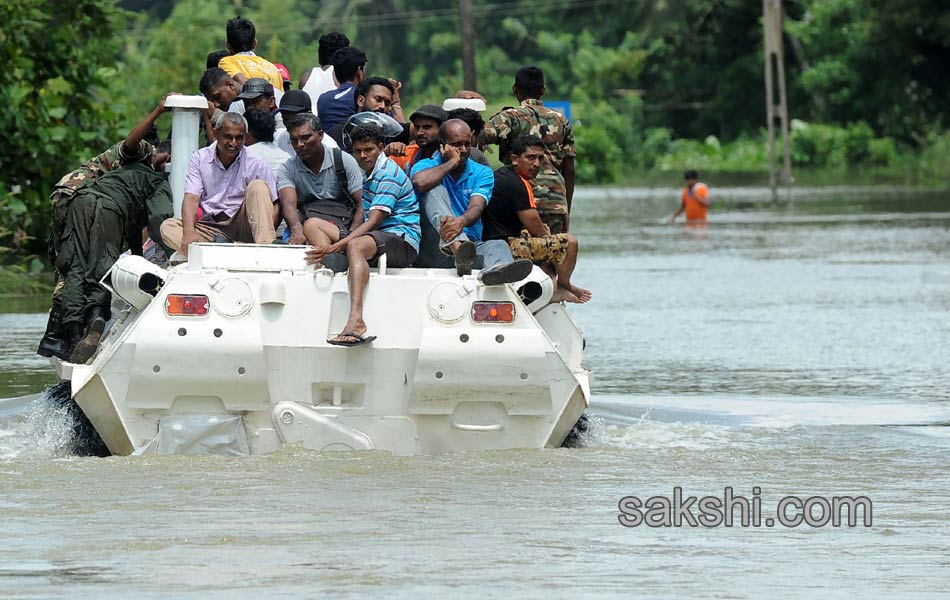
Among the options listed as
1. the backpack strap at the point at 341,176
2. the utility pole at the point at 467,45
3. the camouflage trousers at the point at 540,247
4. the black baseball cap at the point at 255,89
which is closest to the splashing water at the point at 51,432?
the backpack strap at the point at 341,176

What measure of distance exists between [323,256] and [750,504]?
7.71ft

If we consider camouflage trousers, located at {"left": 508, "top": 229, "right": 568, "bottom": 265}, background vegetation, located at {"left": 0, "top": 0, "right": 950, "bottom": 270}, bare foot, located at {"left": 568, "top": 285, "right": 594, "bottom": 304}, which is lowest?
background vegetation, located at {"left": 0, "top": 0, "right": 950, "bottom": 270}

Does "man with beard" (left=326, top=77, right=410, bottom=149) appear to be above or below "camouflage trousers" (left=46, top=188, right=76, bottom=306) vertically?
above

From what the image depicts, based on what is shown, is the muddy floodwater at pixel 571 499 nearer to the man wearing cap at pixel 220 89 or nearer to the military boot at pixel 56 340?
the military boot at pixel 56 340

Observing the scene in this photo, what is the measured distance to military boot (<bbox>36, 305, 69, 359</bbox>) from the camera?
35.2 ft

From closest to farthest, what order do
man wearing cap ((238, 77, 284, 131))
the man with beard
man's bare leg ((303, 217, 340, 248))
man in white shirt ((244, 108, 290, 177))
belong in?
man's bare leg ((303, 217, 340, 248)) < man in white shirt ((244, 108, 290, 177)) < man wearing cap ((238, 77, 284, 131)) < the man with beard

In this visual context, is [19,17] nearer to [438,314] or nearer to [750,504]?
[438,314]

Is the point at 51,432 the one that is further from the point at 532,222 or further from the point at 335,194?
the point at 532,222

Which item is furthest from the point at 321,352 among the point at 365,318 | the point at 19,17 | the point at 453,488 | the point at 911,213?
the point at 911,213

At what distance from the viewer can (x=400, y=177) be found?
33.5ft

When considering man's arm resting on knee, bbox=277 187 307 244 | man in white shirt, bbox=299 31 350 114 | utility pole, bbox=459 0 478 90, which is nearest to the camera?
man's arm resting on knee, bbox=277 187 307 244

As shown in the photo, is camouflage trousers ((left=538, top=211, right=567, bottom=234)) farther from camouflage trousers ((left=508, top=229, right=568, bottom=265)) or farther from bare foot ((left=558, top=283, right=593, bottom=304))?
Result: camouflage trousers ((left=508, top=229, right=568, bottom=265))

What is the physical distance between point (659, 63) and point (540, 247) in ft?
228

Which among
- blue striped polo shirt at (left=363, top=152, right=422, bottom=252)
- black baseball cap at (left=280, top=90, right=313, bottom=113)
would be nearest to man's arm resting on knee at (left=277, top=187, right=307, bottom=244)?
blue striped polo shirt at (left=363, top=152, right=422, bottom=252)
